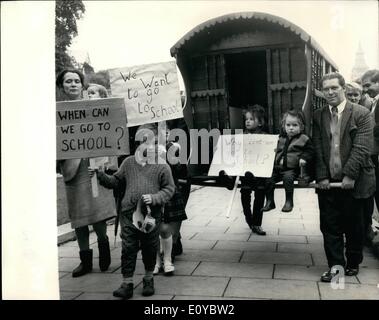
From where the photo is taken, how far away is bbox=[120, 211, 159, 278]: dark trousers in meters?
4.10

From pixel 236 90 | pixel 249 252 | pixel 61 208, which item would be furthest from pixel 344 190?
pixel 61 208

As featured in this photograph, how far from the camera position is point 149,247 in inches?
A: 165

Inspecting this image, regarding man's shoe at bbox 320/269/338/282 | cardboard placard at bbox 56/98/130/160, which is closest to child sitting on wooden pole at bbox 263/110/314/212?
man's shoe at bbox 320/269/338/282

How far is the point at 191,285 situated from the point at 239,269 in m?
0.69

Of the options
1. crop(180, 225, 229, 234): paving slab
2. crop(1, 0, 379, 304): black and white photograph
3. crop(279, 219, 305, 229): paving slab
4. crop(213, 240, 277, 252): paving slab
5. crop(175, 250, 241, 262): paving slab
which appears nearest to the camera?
crop(1, 0, 379, 304): black and white photograph

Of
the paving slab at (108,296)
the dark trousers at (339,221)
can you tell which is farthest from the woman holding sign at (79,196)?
the dark trousers at (339,221)

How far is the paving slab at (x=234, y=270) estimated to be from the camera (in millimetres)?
4719

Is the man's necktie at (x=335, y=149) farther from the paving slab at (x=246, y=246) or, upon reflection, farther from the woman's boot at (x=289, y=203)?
the paving slab at (x=246, y=246)

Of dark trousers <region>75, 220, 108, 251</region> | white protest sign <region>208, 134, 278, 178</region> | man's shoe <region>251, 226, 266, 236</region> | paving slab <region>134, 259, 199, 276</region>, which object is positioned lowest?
paving slab <region>134, 259, 199, 276</region>

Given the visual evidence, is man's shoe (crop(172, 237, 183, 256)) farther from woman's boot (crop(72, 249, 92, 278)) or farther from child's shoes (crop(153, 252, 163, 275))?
woman's boot (crop(72, 249, 92, 278))

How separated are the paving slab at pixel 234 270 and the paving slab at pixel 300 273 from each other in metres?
0.10

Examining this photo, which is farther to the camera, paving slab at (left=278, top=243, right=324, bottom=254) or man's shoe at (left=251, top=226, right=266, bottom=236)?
man's shoe at (left=251, top=226, right=266, bottom=236)

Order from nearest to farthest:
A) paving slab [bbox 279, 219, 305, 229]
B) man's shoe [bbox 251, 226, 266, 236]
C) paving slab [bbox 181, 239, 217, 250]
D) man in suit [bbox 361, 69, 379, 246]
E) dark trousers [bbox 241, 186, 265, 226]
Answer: man in suit [bbox 361, 69, 379, 246]
paving slab [bbox 181, 239, 217, 250]
dark trousers [bbox 241, 186, 265, 226]
man's shoe [bbox 251, 226, 266, 236]
paving slab [bbox 279, 219, 305, 229]

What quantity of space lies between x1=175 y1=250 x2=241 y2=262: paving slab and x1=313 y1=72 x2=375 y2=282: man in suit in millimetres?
1250
